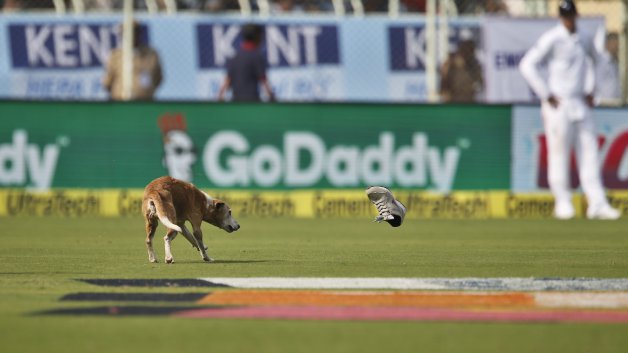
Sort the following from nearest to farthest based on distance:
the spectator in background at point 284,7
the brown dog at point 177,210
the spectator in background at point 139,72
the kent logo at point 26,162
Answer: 1. the brown dog at point 177,210
2. the kent logo at point 26,162
3. the spectator in background at point 139,72
4. the spectator in background at point 284,7

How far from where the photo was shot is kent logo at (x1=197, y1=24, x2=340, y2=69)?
855 inches

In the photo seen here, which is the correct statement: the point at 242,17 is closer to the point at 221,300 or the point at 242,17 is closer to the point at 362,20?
the point at 362,20

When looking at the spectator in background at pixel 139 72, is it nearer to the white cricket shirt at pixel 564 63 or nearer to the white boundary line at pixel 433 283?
→ the white cricket shirt at pixel 564 63

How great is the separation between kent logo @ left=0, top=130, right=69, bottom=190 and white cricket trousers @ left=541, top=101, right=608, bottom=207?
19.6 feet

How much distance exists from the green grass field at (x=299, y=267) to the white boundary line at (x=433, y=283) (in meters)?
0.33

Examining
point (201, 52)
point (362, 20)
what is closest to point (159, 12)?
point (201, 52)

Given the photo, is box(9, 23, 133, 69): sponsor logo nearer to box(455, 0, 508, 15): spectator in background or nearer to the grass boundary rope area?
the grass boundary rope area

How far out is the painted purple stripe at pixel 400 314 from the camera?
7.37 m

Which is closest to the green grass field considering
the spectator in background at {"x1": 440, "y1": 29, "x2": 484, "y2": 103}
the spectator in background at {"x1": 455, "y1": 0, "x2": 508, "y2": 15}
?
the spectator in background at {"x1": 440, "y1": 29, "x2": 484, "y2": 103}

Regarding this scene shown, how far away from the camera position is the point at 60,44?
2172 centimetres

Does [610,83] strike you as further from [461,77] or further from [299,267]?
[299,267]

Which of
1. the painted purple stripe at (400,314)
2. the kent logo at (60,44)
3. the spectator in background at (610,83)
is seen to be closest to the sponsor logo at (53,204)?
the kent logo at (60,44)

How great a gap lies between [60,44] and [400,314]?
49.4 ft

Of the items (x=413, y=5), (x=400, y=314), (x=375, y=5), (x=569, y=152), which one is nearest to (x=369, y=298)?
(x=400, y=314)
